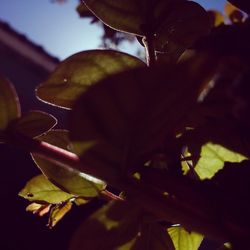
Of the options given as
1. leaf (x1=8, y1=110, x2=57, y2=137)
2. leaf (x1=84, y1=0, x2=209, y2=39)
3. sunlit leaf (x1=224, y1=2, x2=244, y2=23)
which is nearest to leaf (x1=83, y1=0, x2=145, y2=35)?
leaf (x1=84, y1=0, x2=209, y2=39)

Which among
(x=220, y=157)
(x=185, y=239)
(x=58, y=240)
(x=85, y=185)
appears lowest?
(x=58, y=240)

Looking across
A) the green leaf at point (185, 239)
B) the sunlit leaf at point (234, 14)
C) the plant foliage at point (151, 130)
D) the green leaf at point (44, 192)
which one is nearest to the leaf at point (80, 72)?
the plant foliage at point (151, 130)

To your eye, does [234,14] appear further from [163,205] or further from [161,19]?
[163,205]

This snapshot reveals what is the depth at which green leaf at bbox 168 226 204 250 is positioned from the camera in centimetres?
73

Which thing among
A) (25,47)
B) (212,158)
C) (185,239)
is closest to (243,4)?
(212,158)

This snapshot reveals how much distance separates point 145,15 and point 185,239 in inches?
18.3

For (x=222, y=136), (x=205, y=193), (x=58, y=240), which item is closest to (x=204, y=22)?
(x=222, y=136)

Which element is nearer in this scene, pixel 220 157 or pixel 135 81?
pixel 135 81

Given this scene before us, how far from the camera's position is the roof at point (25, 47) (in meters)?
4.32

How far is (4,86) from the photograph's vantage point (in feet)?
1.53

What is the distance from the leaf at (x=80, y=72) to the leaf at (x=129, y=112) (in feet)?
0.57

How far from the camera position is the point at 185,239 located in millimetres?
755

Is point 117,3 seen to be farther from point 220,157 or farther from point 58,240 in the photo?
point 58,240

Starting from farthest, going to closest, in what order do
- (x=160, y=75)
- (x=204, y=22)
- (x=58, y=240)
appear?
(x=58, y=240) < (x=204, y=22) < (x=160, y=75)
